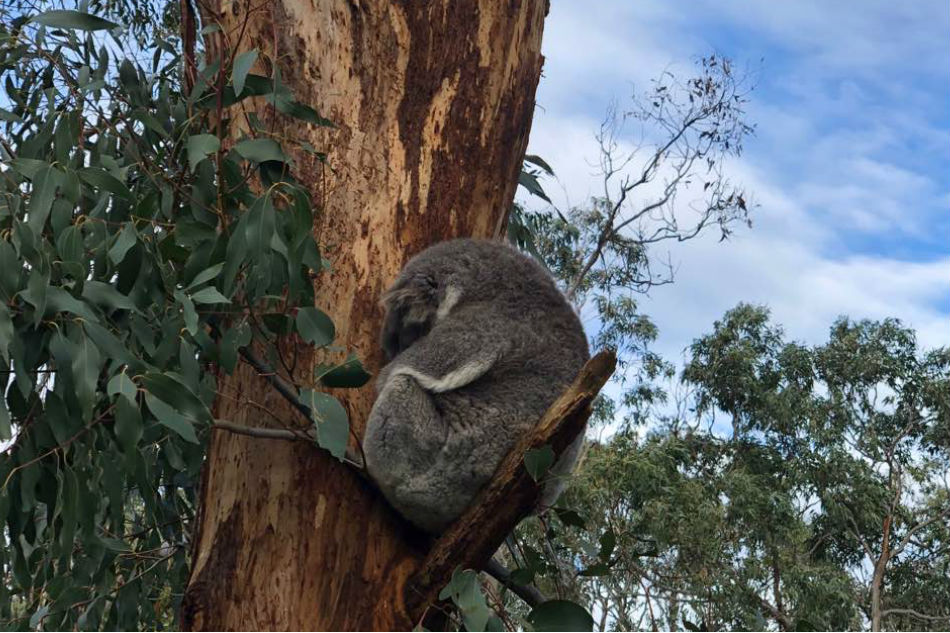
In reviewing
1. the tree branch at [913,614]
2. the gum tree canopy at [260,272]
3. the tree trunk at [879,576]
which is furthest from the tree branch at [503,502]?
the tree branch at [913,614]

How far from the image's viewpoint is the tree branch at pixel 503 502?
2273 millimetres

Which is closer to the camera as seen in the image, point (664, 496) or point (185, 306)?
point (185, 306)

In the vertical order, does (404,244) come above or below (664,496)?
below

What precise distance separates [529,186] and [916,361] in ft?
37.7

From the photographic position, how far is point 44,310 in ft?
7.27

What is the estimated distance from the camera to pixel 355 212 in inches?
109

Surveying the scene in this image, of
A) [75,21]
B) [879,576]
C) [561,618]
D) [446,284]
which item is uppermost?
[879,576]

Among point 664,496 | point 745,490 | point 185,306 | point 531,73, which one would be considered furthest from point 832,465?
point 185,306

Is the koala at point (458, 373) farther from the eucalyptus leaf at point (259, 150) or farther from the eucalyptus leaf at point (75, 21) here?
the eucalyptus leaf at point (75, 21)

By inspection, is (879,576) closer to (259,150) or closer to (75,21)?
(259,150)

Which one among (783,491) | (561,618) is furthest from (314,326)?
(783,491)

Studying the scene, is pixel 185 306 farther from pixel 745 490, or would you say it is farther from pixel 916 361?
pixel 916 361

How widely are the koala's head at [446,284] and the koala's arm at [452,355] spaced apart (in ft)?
0.18

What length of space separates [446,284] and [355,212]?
1.03 feet
